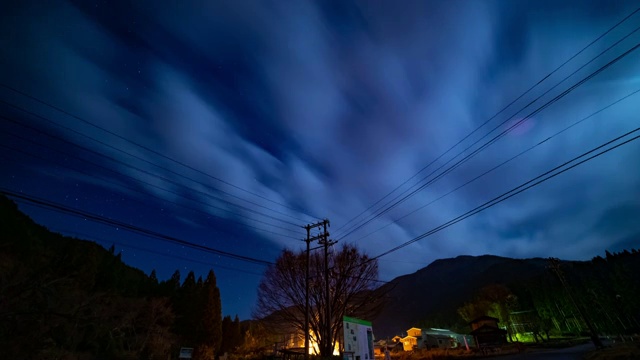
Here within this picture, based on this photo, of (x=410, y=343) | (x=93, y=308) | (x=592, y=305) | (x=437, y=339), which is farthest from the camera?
(x=592, y=305)

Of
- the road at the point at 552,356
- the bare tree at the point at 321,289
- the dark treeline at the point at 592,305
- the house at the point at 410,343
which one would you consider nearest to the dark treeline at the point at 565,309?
the dark treeline at the point at 592,305

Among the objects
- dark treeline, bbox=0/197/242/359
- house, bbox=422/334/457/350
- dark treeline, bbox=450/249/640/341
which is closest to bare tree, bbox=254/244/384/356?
dark treeline, bbox=0/197/242/359

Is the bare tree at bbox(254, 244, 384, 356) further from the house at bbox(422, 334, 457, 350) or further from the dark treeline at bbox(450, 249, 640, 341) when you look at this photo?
the dark treeline at bbox(450, 249, 640, 341)

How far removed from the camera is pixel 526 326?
216ft

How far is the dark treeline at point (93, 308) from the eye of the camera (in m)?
5.08

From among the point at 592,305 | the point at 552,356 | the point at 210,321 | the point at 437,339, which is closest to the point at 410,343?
the point at 437,339

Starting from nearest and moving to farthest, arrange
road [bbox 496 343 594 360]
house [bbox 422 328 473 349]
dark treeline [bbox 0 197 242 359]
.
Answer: dark treeline [bbox 0 197 242 359]
road [bbox 496 343 594 360]
house [bbox 422 328 473 349]

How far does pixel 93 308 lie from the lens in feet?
71.8

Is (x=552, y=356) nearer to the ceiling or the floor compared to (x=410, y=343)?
nearer to the floor

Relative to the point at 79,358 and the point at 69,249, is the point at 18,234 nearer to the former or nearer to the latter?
the point at 69,249

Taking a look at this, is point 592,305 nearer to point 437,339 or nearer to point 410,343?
point 437,339

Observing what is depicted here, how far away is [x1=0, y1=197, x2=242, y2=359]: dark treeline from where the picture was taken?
508 cm

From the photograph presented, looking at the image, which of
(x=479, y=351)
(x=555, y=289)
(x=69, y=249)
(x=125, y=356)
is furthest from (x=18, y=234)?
(x=555, y=289)

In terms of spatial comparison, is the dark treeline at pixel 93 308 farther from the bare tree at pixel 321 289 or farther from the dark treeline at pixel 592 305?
the dark treeline at pixel 592 305
